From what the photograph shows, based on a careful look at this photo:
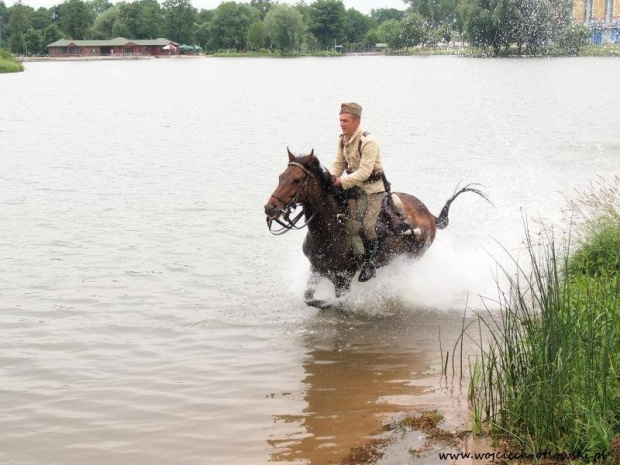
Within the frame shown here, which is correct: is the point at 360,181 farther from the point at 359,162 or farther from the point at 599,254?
the point at 599,254

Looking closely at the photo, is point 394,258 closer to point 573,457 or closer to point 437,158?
point 573,457

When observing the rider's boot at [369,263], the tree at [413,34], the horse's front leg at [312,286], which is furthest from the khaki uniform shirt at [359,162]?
the tree at [413,34]

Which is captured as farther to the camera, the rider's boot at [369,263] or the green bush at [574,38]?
the green bush at [574,38]

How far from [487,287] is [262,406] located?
17.3 ft

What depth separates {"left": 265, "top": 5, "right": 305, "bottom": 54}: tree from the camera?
7318 inches

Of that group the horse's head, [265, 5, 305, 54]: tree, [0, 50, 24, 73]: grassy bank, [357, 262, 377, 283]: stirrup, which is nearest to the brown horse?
the horse's head

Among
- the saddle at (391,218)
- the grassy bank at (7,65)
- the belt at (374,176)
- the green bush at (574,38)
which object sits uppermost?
the green bush at (574,38)

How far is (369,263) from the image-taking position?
36.3ft

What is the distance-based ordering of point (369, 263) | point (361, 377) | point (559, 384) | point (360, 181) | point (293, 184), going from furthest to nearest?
point (369, 263) < point (360, 181) < point (293, 184) < point (361, 377) < point (559, 384)

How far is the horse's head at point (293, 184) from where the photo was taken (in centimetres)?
938

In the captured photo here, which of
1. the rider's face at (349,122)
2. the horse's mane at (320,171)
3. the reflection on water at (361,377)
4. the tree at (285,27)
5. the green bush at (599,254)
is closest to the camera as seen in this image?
the reflection on water at (361,377)

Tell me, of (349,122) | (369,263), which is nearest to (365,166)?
(349,122)

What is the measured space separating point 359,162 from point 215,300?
3731mm

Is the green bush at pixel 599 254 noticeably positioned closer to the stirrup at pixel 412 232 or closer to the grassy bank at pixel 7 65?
the stirrup at pixel 412 232
